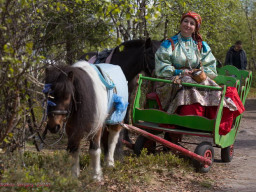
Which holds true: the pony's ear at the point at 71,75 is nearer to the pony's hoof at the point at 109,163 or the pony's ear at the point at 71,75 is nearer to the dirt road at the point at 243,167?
the pony's hoof at the point at 109,163

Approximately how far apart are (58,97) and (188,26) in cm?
273

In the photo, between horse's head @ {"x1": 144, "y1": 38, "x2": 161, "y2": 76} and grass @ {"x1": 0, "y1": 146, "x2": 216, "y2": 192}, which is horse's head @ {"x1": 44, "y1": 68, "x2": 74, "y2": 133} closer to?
grass @ {"x1": 0, "y1": 146, "x2": 216, "y2": 192}

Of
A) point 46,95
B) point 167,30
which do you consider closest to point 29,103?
point 46,95

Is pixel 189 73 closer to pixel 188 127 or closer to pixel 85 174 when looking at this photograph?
pixel 188 127

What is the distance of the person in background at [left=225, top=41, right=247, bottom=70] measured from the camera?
11.7 metres

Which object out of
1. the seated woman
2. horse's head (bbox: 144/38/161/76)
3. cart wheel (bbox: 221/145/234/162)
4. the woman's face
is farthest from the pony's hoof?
the woman's face

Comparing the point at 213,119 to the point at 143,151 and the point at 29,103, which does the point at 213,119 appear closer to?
the point at 143,151

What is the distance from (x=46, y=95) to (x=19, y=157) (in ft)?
2.21

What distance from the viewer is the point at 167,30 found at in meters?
11.6

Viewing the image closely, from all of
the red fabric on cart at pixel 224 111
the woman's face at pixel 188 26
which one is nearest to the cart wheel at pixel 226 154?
the red fabric on cart at pixel 224 111

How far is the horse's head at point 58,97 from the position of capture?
3913mm

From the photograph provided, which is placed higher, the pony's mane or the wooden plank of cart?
the pony's mane

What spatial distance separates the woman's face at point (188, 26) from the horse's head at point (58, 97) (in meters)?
2.49

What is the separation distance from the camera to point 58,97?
13.1 feet
